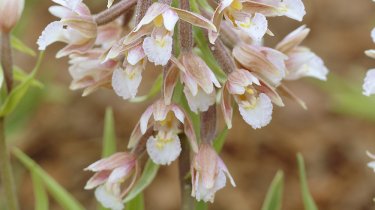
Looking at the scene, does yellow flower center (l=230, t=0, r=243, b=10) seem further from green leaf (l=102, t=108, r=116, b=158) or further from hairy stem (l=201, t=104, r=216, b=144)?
green leaf (l=102, t=108, r=116, b=158)

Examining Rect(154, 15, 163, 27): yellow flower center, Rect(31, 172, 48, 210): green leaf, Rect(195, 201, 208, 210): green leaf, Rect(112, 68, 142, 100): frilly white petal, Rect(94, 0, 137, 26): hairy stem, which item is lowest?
Rect(195, 201, 208, 210): green leaf

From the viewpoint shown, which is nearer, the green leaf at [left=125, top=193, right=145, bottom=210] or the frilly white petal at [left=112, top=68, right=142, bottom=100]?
the frilly white petal at [left=112, top=68, right=142, bottom=100]

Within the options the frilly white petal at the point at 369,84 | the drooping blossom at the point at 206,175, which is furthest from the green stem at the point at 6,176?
the frilly white petal at the point at 369,84

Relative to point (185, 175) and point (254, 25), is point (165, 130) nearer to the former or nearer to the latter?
point (185, 175)

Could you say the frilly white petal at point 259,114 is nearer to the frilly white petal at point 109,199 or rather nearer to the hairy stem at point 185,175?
the hairy stem at point 185,175

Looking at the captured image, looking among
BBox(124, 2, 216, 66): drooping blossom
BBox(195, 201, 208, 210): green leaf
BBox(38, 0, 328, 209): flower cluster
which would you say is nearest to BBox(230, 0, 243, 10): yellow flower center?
BBox(38, 0, 328, 209): flower cluster

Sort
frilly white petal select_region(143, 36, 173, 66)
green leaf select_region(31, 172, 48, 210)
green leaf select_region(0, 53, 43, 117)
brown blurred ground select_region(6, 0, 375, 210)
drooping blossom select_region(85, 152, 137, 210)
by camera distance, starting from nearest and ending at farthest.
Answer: frilly white petal select_region(143, 36, 173, 66)
drooping blossom select_region(85, 152, 137, 210)
green leaf select_region(0, 53, 43, 117)
green leaf select_region(31, 172, 48, 210)
brown blurred ground select_region(6, 0, 375, 210)

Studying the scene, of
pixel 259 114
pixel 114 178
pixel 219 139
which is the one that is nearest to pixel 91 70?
pixel 114 178
